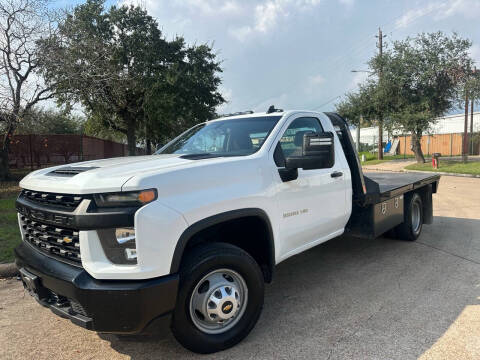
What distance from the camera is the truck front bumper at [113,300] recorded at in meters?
2.40

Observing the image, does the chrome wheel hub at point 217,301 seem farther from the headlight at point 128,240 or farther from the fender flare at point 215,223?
the headlight at point 128,240

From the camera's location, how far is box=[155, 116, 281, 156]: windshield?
3.69 metres

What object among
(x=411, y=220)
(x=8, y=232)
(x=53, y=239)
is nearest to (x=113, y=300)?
(x=53, y=239)

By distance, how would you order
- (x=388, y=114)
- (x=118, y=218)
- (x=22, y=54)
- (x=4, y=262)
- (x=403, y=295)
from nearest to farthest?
(x=118, y=218) → (x=403, y=295) → (x=4, y=262) → (x=22, y=54) → (x=388, y=114)

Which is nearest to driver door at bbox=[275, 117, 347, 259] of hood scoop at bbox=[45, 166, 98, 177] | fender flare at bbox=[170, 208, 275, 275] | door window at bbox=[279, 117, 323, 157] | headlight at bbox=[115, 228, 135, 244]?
door window at bbox=[279, 117, 323, 157]

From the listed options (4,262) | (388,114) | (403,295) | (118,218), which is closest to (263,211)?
(118,218)

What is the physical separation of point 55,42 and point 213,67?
15806mm

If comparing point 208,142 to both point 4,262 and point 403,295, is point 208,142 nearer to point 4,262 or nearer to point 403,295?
point 403,295

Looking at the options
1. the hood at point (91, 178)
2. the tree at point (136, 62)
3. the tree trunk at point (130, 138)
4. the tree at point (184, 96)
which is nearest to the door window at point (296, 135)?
the hood at point (91, 178)

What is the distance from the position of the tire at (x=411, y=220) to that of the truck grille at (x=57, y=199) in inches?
197

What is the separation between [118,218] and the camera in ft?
7.89

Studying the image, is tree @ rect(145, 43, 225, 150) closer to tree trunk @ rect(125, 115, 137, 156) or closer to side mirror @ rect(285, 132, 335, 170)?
tree trunk @ rect(125, 115, 137, 156)

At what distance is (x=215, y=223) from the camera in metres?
2.79

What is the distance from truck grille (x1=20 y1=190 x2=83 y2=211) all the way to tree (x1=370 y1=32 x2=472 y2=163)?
23.3m
